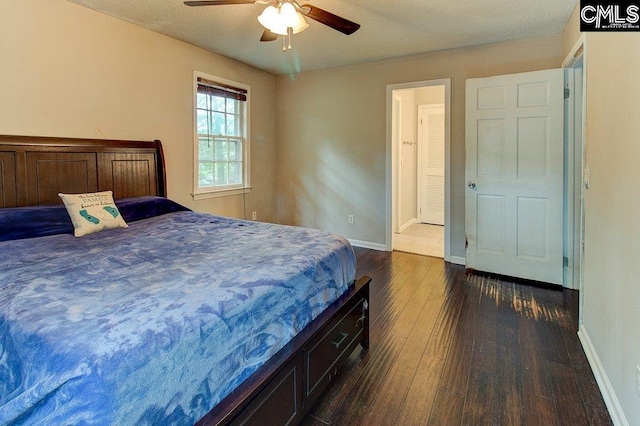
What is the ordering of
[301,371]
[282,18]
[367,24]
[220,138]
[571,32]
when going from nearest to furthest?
[301,371], [282,18], [571,32], [367,24], [220,138]

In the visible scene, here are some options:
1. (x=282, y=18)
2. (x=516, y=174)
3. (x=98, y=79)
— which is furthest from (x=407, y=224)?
(x=98, y=79)

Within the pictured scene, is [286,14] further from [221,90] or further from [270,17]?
[221,90]

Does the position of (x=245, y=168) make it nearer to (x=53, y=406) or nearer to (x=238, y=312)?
(x=238, y=312)

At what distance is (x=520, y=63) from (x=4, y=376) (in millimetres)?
4547

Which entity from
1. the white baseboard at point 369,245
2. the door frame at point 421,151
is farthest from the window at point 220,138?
the door frame at point 421,151

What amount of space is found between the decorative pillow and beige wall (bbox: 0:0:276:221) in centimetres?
73

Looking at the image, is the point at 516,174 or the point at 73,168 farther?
the point at 516,174

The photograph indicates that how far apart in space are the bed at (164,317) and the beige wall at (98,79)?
0.39m

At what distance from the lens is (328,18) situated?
7.57ft

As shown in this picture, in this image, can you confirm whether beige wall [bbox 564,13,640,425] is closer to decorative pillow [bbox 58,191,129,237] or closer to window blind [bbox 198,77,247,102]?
decorative pillow [bbox 58,191,129,237]

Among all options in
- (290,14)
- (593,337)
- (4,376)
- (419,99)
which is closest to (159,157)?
(290,14)

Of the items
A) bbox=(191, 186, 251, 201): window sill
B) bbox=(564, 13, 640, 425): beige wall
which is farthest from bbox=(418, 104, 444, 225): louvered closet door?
bbox=(564, 13, 640, 425): beige wall

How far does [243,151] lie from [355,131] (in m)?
1.55

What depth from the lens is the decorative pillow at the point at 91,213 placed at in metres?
2.41
